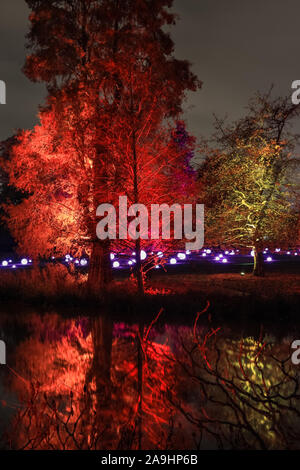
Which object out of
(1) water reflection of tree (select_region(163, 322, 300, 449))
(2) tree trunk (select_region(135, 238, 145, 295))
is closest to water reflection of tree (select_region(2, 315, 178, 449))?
(1) water reflection of tree (select_region(163, 322, 300, 449))

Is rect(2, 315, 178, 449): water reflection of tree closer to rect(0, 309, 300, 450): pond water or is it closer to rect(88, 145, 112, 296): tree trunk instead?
rect(0, 309, 300, 450): pond water

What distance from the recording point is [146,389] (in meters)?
7.77

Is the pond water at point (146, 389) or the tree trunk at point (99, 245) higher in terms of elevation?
the tree trunk at point (99, 245)

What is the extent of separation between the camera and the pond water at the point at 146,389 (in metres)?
5.92

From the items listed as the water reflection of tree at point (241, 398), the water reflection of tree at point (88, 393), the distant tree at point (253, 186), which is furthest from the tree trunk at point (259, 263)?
the water reflection of tree at point (241, 398)

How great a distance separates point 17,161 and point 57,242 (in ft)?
12.9

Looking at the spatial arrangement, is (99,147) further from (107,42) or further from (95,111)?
(107,42)

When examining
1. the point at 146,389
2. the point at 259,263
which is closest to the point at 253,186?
the point at 259,263

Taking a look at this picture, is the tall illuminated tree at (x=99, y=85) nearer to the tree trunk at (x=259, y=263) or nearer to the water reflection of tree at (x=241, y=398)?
the water reflection of tree at (x=241, y=398)

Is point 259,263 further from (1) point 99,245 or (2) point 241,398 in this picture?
(2) point 241,398

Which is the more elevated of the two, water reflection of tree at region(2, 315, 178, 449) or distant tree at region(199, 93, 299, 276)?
distant tree at region(199, 93, 299, 276)

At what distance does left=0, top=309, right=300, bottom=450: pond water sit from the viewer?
5.92 meters

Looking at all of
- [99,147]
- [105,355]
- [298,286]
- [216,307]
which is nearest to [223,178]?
[298,286]
